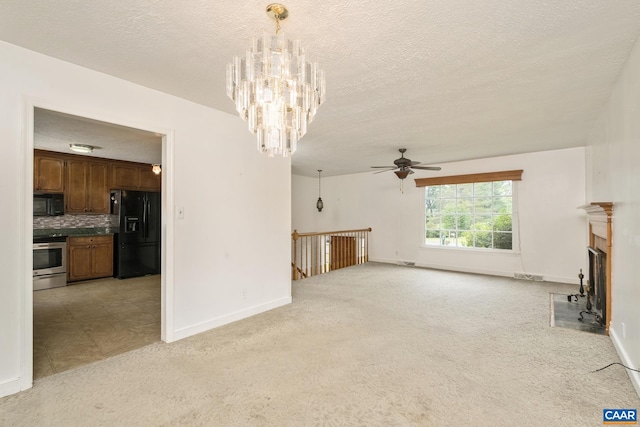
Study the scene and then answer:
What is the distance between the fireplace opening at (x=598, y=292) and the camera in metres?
3.28

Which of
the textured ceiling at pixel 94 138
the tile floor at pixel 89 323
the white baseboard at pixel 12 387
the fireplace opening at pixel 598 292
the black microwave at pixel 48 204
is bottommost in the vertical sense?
the tile floor at pixel 89 323

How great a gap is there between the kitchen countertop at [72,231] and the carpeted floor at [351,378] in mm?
3895

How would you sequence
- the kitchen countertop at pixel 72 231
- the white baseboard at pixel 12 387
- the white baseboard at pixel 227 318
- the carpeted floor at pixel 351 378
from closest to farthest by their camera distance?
the carpeted floor at pixel 351 378 < the white baseboard at pixel 12 387 < the white baseboard at pixel 227 318 < the kitchen countertop at pixel 72 231

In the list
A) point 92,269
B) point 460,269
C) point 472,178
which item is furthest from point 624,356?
point 92,269

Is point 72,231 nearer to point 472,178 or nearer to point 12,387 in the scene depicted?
point 12,387

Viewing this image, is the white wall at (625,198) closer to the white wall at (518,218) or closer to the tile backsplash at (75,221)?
the white wall at (518,218)

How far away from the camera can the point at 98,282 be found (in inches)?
218

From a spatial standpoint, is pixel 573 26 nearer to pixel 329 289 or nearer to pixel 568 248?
pixel 329 289

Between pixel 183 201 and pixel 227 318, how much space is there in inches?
54.1

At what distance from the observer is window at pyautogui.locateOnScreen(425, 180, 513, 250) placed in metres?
5.98

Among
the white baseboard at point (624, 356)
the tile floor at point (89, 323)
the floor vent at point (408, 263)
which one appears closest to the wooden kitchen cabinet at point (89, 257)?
→ the tile floor at point (89, 323)

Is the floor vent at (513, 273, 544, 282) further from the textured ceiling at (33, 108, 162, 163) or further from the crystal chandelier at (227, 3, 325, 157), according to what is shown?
the textured ceiling at (33, 108, 162, 163)

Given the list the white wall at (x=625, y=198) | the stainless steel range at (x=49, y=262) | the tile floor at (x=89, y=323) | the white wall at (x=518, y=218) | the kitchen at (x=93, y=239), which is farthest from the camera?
the white wall at (x=518, y=218)

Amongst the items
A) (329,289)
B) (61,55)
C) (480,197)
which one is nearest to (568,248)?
(480,197)
